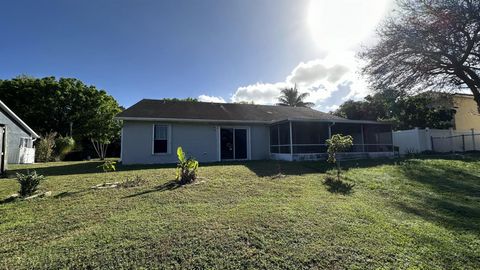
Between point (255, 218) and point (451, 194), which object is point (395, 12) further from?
point (255, 218)

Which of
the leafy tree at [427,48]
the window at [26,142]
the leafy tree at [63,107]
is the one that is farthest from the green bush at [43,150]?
the leafy tree at [427,48]

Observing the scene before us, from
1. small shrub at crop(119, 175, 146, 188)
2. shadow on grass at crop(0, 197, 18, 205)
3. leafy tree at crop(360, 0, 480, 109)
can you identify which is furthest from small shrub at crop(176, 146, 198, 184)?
leafy tree at crop(360, 0, 480, 109)

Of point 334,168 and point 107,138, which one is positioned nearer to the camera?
point 334,168

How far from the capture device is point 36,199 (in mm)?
6234

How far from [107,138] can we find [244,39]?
2105 centimetres

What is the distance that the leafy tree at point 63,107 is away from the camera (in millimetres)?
24125

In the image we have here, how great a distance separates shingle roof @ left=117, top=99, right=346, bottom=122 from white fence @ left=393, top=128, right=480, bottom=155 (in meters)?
6.12

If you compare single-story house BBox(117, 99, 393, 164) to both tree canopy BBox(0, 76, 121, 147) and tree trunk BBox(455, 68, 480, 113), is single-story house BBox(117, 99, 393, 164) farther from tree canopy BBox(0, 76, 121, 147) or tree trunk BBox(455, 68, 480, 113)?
tree canopy BBox(0, 76, 121, 147)

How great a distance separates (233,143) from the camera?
1544 cm

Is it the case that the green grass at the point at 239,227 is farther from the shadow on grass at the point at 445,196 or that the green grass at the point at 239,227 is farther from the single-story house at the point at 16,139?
the single-story house at the point at 16,139

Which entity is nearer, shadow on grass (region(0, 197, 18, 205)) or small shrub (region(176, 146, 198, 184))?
shadow on grass (region(0, 197, 18, 205))

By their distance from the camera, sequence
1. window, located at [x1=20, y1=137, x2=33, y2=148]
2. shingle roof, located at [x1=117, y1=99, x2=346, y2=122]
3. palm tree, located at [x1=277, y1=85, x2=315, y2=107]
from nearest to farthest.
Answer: shingle roof, located at [x1=117, y1=99, x2=346, y2=122]
window, located at [x1=20, y1=137, x2=33, y2=148]
palm tree, located at [x1=277, y1=85, x2=315, y2=107]

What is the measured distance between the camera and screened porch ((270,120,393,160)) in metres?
14.4

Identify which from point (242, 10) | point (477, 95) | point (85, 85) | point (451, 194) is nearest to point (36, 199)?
point (242, 10)
